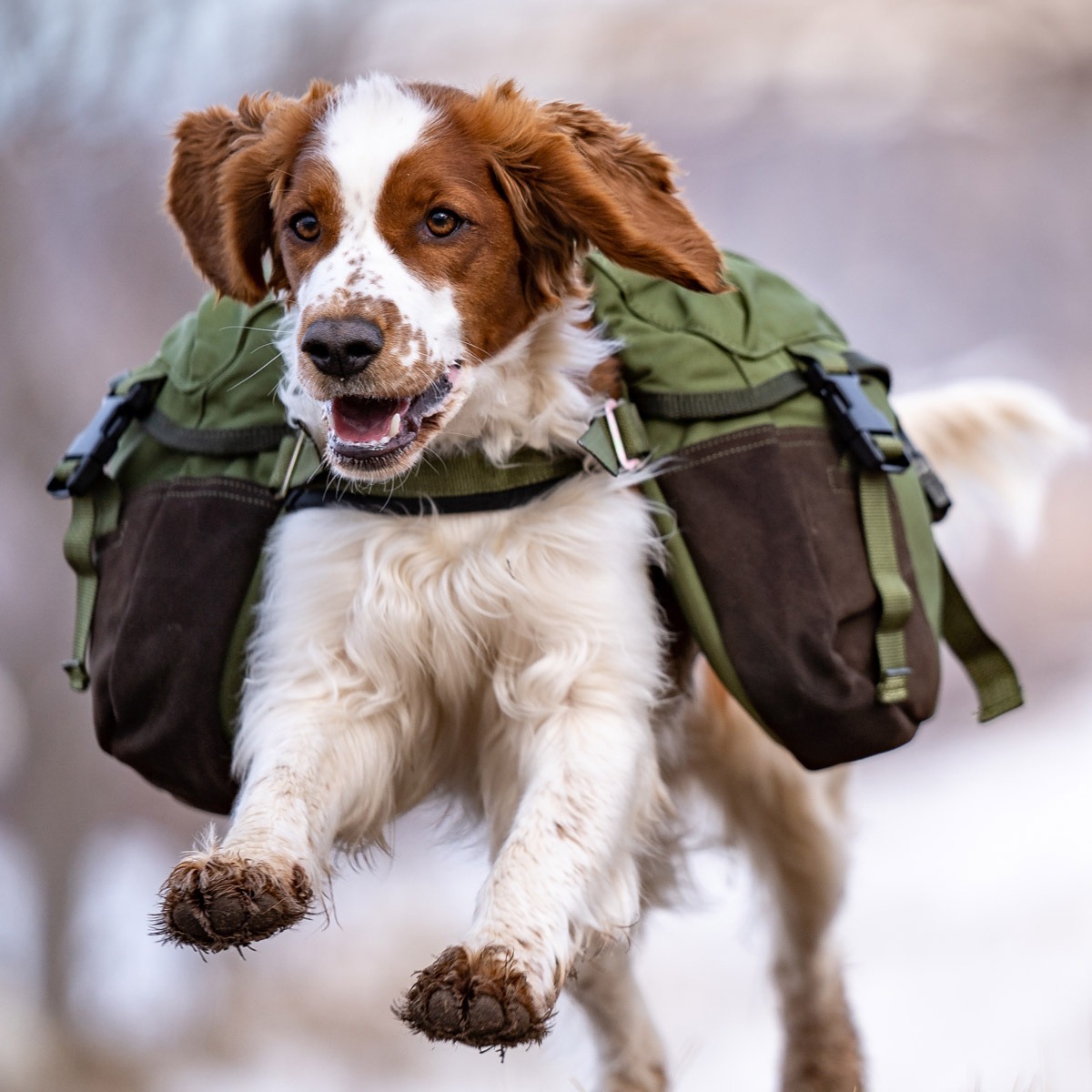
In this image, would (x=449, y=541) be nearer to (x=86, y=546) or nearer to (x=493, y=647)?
(x=493, y=647)

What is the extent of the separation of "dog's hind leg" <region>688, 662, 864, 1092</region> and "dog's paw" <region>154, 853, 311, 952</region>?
134 centimetres

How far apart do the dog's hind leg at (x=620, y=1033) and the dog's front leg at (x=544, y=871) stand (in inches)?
34.1

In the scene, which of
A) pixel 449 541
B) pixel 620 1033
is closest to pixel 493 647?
pixel 449 541

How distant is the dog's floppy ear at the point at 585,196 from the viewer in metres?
2.51

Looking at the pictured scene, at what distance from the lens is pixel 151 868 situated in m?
6.84

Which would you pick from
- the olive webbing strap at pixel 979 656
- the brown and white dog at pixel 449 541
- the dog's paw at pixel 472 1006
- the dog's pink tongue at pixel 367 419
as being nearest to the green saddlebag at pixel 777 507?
the brown and white dog at pixel 449 541

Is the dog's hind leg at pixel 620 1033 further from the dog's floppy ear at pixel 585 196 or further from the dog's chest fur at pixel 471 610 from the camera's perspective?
the dog's floppy ear at pixel 585 196

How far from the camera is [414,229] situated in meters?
2.44

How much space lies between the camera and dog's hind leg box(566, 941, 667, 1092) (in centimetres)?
351

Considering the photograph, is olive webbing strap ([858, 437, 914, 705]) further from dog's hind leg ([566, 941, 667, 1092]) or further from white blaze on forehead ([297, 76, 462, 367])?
dog's hind leg ([566, 941, 667, 1092])

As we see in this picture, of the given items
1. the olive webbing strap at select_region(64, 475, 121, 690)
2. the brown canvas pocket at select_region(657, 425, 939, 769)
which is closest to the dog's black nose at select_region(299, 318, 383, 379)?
the brown canvas pocket at select_region(657, 425, 939, 769)

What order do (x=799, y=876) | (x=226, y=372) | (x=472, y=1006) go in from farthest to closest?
(x=799, y=876), (x=226, y=372), (x=472, y=1006)

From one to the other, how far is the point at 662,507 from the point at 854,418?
40 centimetres

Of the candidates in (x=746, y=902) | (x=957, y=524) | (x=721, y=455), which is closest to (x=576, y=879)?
(x=721, y=455)
